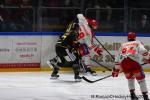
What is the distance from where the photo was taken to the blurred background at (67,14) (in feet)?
43.2

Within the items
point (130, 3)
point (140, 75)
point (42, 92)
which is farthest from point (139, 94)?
point (130, 3)

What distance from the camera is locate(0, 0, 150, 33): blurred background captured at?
43.2ft

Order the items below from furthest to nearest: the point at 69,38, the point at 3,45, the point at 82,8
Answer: the point at 82,8, the point at 3,45, the point at 69,38

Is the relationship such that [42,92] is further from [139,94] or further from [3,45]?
[3,45]

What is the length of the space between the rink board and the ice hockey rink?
346 mm

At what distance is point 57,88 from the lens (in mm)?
10531

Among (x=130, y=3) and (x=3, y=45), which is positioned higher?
(x=130, y=3)

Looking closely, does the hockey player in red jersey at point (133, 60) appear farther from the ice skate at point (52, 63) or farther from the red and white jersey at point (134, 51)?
the ice skate at point (52, 63)

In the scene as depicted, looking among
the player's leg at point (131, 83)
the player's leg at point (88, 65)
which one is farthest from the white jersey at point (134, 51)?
the player's leg at point (88, 65)

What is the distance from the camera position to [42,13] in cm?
1345

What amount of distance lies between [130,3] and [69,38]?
2.89m

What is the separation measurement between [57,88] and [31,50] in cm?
267

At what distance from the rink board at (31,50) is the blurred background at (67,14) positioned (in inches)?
8.8

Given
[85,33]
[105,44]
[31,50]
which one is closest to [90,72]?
[105,44]
